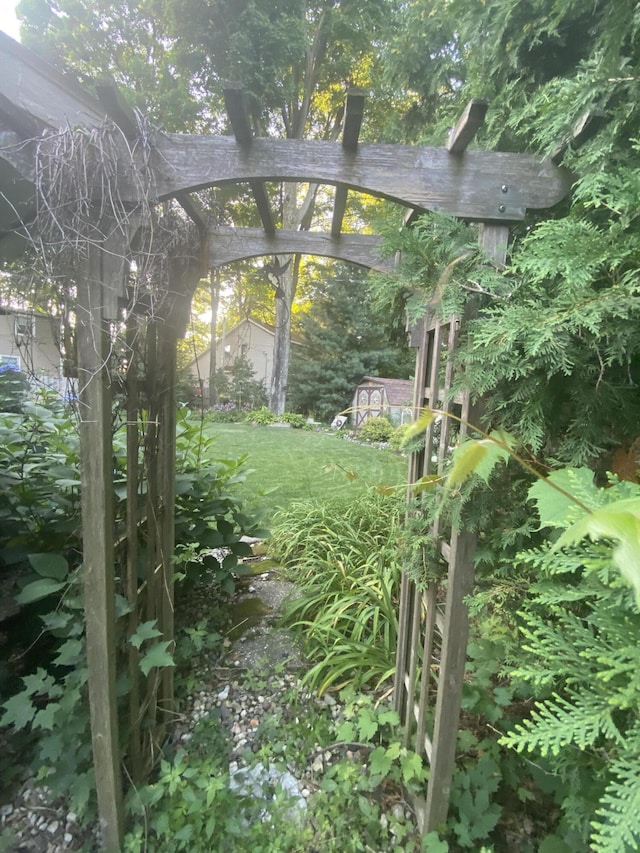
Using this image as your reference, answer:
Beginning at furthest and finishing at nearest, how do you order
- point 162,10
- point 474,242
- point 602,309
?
1. point 162,10
2. point 474,242
3. point 602,309

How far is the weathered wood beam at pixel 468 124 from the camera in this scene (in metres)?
1.04

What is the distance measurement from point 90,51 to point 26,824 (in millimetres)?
10357

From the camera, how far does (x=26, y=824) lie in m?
1.52

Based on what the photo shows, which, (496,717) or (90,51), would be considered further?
(90,51)

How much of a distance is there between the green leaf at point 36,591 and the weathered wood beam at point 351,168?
136 cm

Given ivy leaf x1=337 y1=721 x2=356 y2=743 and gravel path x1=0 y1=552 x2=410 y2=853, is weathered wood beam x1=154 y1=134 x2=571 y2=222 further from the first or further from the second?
gravel path x1=0 y1=552 x2=410 y2=853

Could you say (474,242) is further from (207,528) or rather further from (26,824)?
(26,824)

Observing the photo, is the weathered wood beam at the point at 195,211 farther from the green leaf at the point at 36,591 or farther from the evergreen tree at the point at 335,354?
the evergreen tree at the point at 335,354

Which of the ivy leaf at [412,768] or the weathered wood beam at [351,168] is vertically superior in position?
the weathered wood beam at [351,168]

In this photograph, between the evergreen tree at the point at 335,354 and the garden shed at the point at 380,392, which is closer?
the garden shed at the point at 380,392

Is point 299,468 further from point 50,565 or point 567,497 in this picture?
point 567,497

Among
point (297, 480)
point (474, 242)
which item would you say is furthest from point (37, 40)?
point (474, 242)

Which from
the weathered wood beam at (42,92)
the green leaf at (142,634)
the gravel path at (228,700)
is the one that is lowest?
the gravel path at (228,700)

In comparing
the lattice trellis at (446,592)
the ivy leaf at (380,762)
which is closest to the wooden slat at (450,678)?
the lattice trellis at (446,592)
